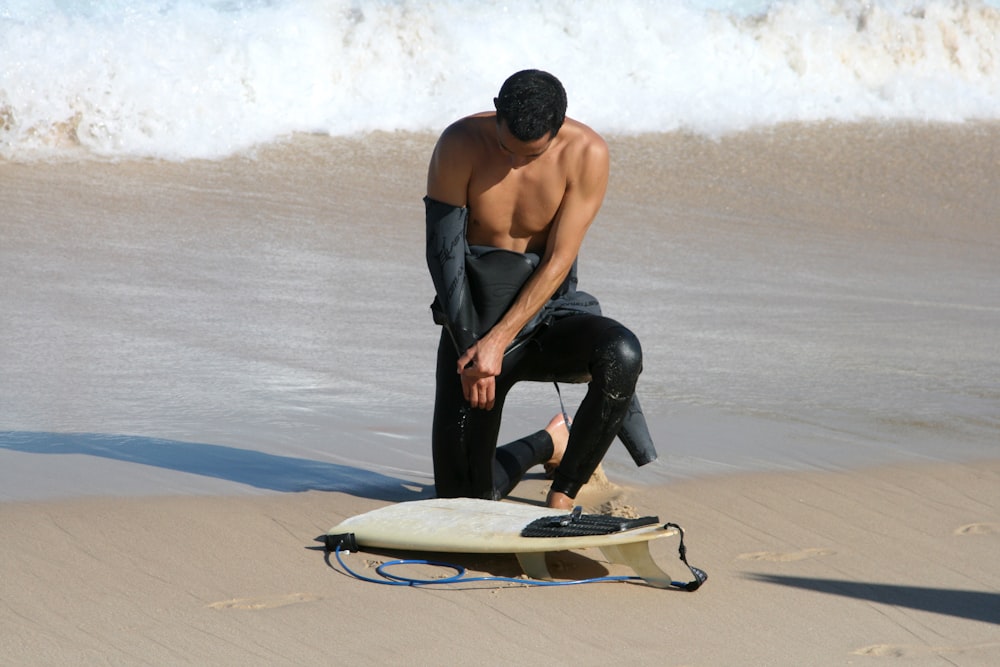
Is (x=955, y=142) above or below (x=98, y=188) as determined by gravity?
above

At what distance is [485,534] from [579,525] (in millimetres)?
276

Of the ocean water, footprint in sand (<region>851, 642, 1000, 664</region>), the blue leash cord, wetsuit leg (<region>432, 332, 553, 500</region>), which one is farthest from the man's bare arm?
the ocean water

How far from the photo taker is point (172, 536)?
155 inches

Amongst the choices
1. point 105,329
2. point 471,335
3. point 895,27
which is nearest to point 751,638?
point 471,335

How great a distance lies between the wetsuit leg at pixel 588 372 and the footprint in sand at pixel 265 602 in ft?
3.55

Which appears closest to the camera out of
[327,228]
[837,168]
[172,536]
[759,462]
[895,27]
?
[172,536]

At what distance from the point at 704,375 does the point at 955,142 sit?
8124mm

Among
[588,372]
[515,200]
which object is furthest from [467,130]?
[588,372]

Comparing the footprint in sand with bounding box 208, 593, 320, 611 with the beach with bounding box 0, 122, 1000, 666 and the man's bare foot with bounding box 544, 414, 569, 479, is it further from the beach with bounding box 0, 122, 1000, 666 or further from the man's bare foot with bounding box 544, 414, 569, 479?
the man's bare foot with bounding box 544, 414, 569, 479

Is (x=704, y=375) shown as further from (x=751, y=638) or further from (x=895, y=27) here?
(x=895, y=27)

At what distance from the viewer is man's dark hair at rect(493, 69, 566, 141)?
3.91 metres

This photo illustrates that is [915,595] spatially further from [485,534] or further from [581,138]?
[581,138]

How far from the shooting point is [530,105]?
391 centimetres

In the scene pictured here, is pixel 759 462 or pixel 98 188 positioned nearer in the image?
pixel 759 462
